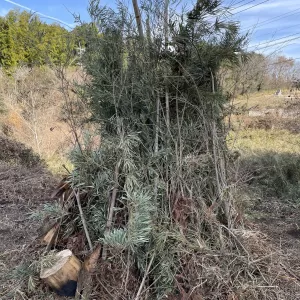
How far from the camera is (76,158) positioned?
2.58m

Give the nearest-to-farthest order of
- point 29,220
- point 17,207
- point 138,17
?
point 138,17, point 29,220, point 17,207

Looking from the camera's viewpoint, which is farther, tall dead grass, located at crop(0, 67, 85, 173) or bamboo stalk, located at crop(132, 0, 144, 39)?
tall dead grass, located at crop(0, 67, 85, 173)

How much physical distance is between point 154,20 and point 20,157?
5895mm

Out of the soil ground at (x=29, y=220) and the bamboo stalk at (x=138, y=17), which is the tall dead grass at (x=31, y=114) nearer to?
the soil ground at (x=29, y=220)

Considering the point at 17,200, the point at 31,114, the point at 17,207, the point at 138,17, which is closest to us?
the point at 138,17

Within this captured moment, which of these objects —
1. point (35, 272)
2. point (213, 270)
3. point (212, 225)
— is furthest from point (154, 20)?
point (35, 272)

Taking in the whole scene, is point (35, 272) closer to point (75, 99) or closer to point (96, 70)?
point (75, 99)

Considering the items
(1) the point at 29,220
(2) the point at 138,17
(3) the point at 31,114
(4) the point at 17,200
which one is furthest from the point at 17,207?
(3) the point at 31,114

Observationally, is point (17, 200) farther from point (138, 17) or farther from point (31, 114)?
point (31, 114)

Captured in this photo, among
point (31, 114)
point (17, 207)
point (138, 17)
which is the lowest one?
point (17, 207)

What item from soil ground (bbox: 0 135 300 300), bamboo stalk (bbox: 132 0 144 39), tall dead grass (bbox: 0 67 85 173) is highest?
bamboo stalk (bbox: 132 0 144 39)

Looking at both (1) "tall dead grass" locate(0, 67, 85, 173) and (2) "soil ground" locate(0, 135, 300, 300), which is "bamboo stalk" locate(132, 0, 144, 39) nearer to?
(2) "soil ground" locate(0, 135, 300, 300)

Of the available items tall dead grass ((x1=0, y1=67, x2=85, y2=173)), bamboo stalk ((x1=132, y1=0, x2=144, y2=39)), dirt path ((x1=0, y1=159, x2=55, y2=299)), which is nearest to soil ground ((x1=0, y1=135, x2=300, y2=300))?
dirt path ((x1=0, y1=159, x2=55, y2=299))

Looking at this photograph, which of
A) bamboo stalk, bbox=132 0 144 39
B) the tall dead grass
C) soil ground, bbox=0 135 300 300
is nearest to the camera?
bamboo stalk, bbox=132 0 144 39
